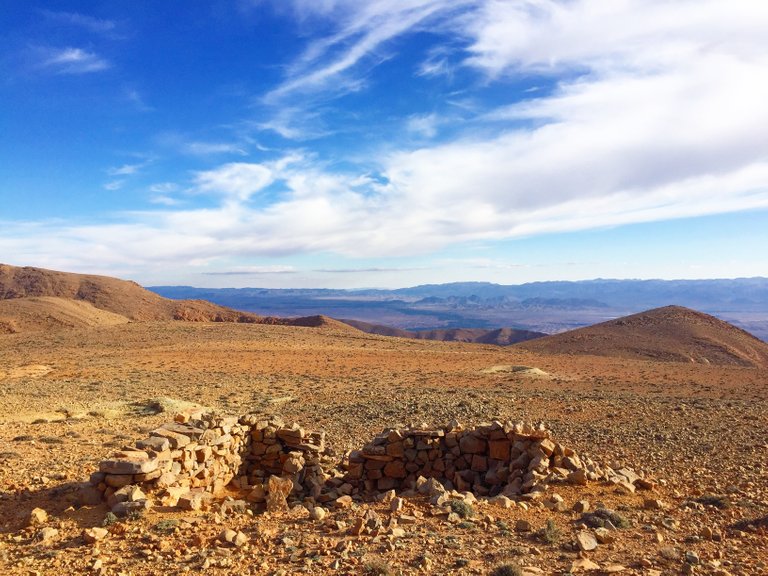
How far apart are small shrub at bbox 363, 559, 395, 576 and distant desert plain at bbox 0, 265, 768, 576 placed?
17mm

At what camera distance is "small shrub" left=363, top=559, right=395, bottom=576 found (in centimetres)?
588

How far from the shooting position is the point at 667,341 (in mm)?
56625

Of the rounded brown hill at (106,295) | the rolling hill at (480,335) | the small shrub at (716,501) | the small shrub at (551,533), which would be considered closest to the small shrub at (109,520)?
the small shrub at (551,533)

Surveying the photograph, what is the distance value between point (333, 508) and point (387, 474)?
3.10 m

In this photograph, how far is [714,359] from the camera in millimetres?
52812

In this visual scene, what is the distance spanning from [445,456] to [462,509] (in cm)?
379

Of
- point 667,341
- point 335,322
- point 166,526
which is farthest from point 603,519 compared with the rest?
point 335,322

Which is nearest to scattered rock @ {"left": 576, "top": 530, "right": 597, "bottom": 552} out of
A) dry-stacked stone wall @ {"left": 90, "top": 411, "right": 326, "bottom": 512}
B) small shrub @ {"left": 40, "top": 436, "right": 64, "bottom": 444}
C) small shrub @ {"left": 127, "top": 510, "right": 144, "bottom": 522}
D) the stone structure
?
the stone structure

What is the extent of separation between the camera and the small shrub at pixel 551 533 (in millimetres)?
6824

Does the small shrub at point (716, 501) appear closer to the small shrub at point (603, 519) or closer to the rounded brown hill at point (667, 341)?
the small shrub at point (603, 519)

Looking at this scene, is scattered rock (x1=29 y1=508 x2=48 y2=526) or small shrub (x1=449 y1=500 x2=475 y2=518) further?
small shrub (x1=449 y1=500 x2=475 y2=518)

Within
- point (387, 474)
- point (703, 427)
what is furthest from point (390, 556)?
point (703, 427)

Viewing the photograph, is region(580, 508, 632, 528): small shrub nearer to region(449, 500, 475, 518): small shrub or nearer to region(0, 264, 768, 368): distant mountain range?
region(449, 500, 475, 518): small shrub

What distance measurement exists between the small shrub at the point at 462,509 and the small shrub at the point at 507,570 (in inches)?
68.3
